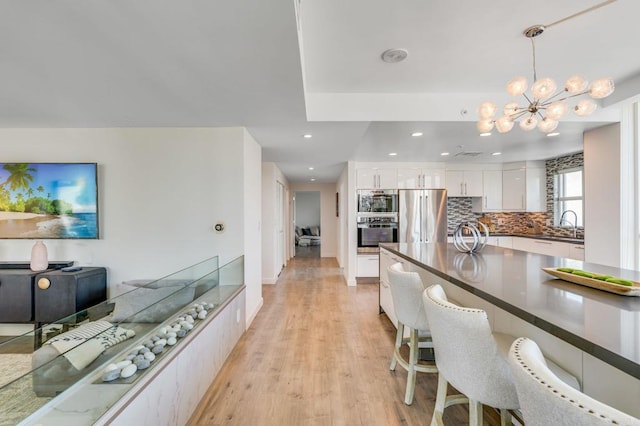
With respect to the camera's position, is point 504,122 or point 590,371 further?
point 504,122

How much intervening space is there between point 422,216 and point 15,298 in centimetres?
543

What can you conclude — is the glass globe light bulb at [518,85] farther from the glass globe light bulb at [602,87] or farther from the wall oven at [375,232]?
the wall oven at [375,232]

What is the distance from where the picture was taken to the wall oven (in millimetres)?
5172

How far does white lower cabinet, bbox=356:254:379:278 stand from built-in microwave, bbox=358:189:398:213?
0.84m

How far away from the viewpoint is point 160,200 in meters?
3.04

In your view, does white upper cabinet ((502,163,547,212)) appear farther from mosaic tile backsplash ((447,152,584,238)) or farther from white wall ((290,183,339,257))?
white wall ((290,183,339,257))

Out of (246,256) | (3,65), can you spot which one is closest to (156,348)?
(246,256)

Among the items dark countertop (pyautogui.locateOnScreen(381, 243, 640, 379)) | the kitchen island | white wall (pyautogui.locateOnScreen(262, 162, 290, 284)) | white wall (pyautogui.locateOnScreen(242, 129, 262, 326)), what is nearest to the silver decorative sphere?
dark countertop (pyautogui.locateOnScreen(381, 243, 640, 379))

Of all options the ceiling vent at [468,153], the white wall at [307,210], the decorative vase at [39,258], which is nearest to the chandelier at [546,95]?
the ceiling vent at [468,153]

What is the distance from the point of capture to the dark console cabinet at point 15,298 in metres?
2.68

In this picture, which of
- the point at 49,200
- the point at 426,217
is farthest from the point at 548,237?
the point at 49,200

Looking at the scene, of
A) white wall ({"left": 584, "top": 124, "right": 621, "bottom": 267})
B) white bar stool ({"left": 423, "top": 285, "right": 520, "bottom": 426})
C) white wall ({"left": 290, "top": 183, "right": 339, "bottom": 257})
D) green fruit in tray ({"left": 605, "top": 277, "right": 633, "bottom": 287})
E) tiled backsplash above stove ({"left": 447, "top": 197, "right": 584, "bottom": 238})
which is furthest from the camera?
white wall ({"left": 290, "top": 183, "right": 339, "bottom": 257})

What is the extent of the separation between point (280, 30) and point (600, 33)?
217 centimetres

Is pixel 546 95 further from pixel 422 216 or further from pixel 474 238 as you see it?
pixel 422 216
